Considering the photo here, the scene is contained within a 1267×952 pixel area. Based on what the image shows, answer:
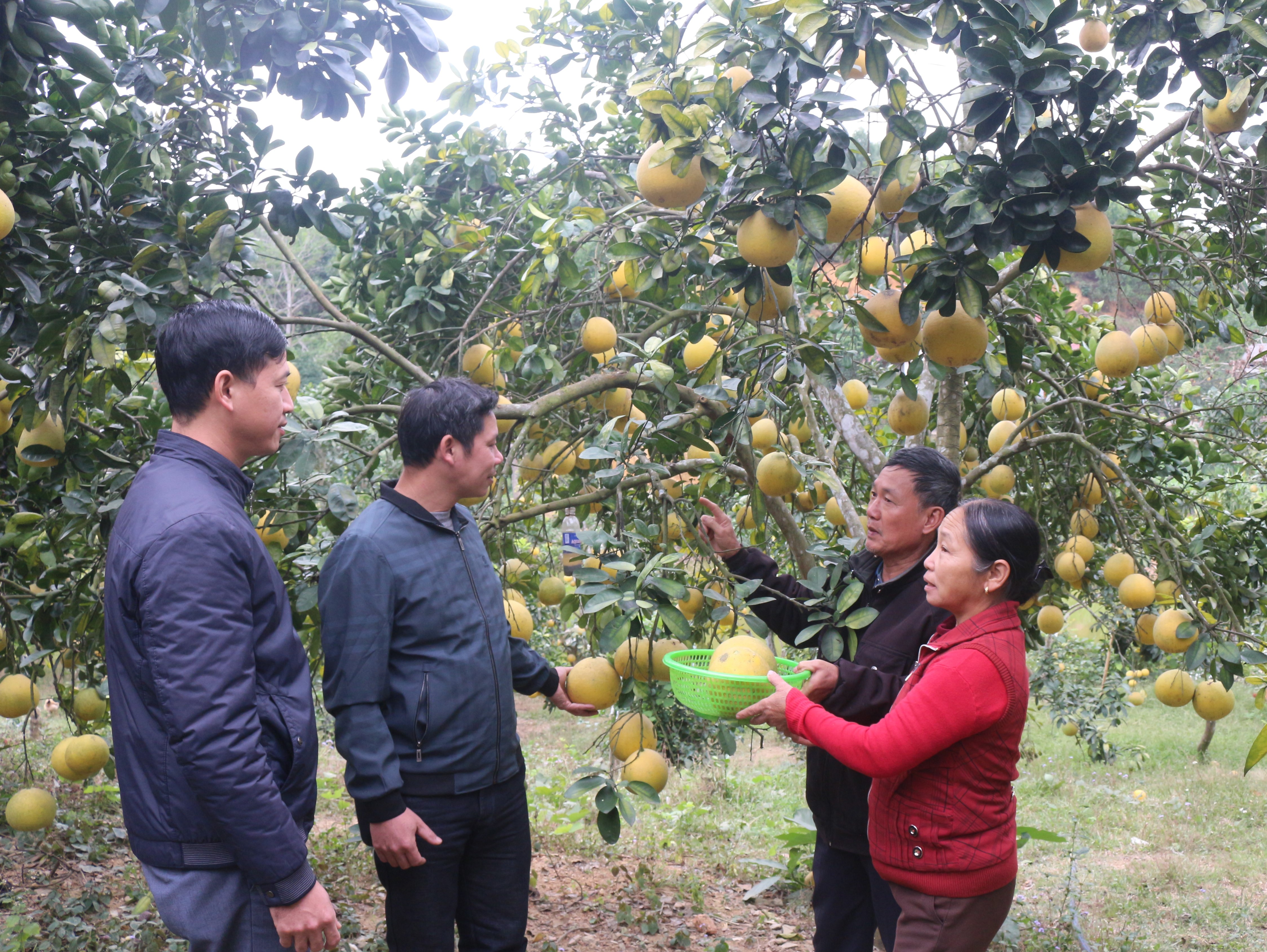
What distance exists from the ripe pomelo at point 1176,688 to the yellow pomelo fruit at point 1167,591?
21 cm

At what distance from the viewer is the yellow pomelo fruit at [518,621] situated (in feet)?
7.39

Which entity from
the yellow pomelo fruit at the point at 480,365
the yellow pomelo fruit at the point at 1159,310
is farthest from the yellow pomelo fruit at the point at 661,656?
the yellow pomelo fruit at the point at 1159,310

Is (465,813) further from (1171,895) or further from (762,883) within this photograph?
(1171,895)

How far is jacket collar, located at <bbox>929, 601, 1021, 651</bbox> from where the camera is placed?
1600 millimetres

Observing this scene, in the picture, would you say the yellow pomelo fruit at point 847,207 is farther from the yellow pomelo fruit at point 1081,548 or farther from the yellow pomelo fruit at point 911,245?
the yellow pomelo fruit at point 1081,548

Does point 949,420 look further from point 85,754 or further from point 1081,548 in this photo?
point 85,754

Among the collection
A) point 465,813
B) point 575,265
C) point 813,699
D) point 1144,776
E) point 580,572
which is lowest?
point 1144,776

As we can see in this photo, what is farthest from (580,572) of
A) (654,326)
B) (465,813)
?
(654,326)

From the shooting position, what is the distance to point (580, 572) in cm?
175

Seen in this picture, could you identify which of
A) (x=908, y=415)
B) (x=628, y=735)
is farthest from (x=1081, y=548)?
(x=628, y=735)

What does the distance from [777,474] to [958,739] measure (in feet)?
2.68

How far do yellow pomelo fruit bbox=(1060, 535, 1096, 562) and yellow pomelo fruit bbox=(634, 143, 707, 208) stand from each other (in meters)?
1.86

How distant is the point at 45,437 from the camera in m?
2.14

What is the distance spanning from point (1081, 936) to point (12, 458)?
3612 mm
